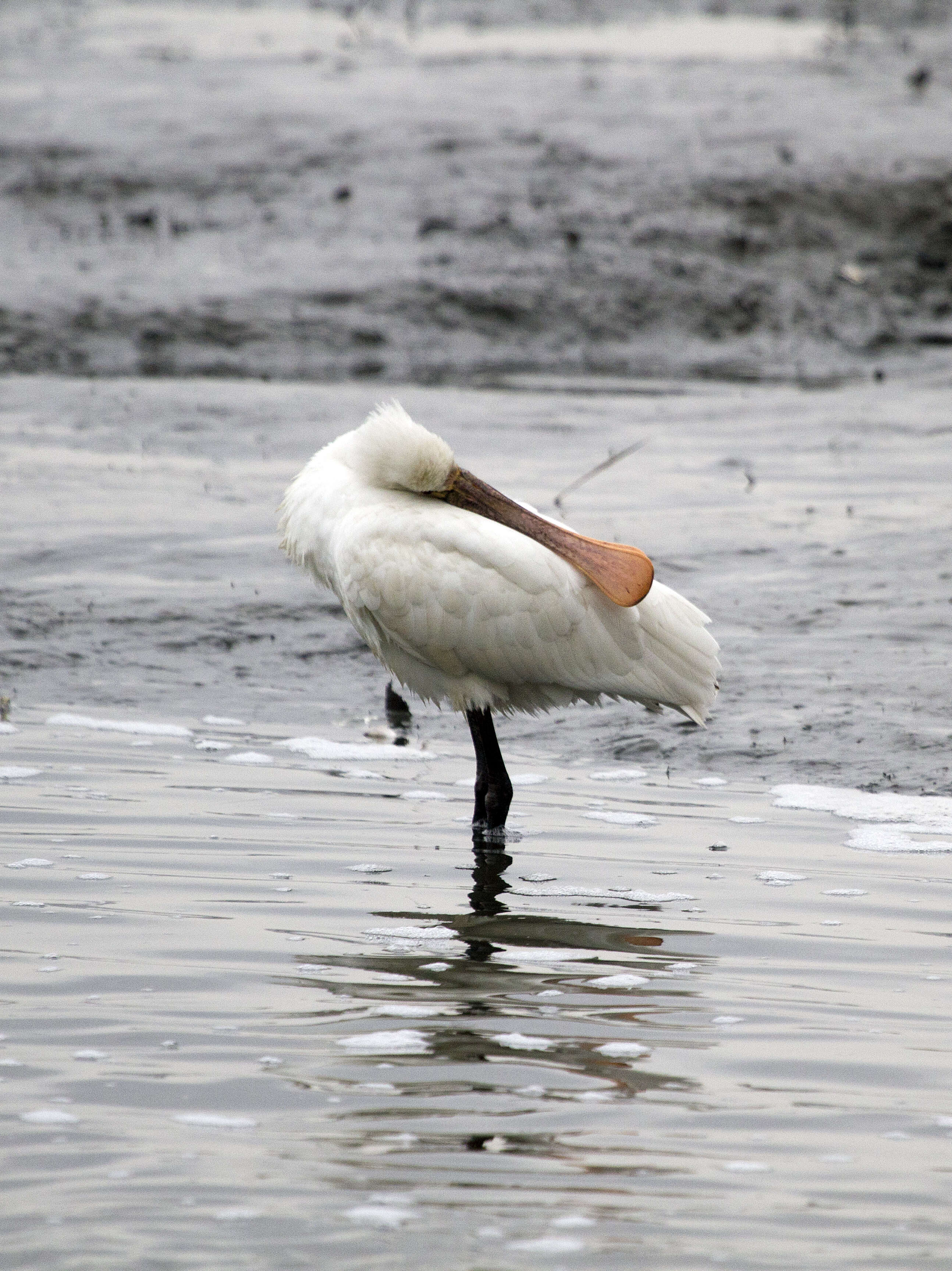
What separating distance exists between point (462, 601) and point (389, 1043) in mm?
2407

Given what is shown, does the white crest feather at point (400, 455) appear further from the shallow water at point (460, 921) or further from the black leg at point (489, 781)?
the shallow water at point (460, 921)

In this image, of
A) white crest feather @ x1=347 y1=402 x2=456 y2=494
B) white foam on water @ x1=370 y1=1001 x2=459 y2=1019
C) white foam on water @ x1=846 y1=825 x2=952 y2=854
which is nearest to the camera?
white foam on water @ x1=370 y1=1001 x2=459 y2=1019

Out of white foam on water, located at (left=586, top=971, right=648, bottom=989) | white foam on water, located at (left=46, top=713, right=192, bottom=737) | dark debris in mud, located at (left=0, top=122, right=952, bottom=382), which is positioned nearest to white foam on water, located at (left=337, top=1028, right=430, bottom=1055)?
white foam on water, located at (left=586, top=971, right=648, bottom=989)

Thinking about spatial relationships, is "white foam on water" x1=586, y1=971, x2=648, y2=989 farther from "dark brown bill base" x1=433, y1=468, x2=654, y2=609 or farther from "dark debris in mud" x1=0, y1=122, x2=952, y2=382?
"dark debris in mud" x1=0, y1=122, x2=952, y2=382

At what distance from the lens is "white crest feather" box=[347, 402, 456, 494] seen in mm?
6637

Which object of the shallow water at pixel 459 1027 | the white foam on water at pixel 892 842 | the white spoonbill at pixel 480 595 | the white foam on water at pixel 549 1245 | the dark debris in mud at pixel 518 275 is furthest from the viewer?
the dark debris in mud at pixel 518 275

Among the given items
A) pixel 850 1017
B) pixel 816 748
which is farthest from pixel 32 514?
pixel 850 1017

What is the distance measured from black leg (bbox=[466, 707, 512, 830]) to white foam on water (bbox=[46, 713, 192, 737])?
135cm

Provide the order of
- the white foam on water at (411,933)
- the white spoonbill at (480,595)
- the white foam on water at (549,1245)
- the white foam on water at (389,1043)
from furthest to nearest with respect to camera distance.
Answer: the white spoonbill at (480,595) < the white foam on water at (411,933) < the white foam on water at (389,1043) < the white foam on water at (549,1245)

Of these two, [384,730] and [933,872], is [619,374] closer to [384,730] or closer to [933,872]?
[384,730]

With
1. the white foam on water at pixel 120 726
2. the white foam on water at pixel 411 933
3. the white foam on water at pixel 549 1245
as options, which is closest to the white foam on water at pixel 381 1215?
the white foam on water at pixel 549 1245

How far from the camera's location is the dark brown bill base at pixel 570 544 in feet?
21.1

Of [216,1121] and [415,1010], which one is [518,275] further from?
[216,1121]

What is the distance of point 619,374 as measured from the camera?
14773 mm
